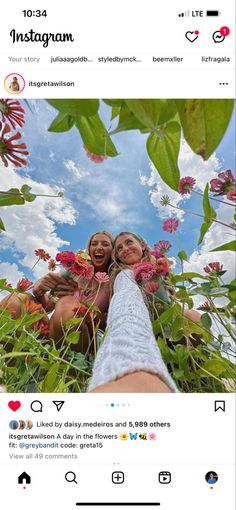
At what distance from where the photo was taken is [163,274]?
56 centimetres

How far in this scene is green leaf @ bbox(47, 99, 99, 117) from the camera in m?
0.22

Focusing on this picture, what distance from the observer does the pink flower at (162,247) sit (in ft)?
1.53

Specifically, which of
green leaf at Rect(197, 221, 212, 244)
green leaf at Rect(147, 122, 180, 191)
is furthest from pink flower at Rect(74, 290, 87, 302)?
green leaf at Rect(147, 122, 180, 191)

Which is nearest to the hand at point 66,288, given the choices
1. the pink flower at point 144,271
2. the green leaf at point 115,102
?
the pink flower at point 144,271

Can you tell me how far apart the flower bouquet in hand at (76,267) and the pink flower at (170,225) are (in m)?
0.15

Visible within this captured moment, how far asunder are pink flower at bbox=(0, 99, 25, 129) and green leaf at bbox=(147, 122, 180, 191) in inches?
6.6
